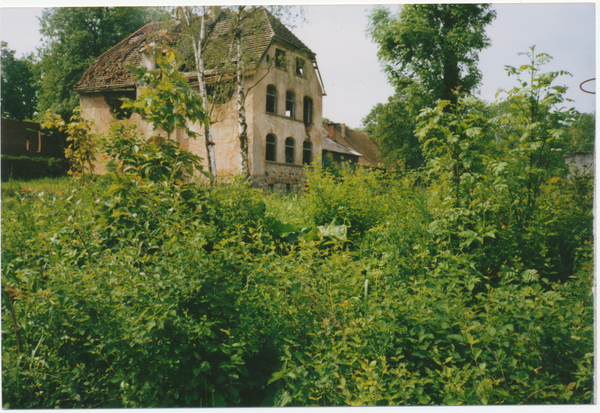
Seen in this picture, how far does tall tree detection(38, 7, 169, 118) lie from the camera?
291cm

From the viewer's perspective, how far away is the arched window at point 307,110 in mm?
6299

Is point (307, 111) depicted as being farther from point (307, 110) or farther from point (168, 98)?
point (168, 98)

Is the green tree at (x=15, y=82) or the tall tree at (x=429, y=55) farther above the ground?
the tall tree at (x=429, y=55)

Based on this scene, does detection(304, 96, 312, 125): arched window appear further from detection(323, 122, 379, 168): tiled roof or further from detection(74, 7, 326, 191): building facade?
detection(323, 122, 379, 168): tiled roof

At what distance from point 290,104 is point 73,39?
3.82 meters

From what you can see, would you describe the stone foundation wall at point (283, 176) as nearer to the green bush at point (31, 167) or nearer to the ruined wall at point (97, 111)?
the ruined wall at point (97, 111)

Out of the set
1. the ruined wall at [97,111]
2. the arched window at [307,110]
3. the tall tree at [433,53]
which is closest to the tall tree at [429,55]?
the tall tree at [433,53]

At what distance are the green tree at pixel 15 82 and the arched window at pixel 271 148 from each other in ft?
12.6

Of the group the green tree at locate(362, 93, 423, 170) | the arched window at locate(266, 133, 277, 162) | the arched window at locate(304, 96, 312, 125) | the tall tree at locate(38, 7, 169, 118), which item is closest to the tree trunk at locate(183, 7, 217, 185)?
the tall tree at locate(38, 7, 169, 118)

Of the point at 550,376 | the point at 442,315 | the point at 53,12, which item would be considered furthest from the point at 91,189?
the point at 550,376

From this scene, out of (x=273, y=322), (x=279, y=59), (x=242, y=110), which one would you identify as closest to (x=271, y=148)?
(x=242, y=110)

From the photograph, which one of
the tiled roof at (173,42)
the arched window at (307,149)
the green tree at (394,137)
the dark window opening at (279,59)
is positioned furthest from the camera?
the green tree at (394,137)

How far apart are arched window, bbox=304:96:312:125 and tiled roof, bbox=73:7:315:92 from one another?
3.66ft

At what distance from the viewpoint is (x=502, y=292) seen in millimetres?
2020
